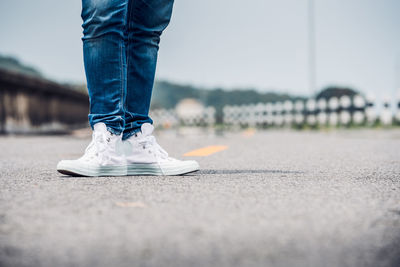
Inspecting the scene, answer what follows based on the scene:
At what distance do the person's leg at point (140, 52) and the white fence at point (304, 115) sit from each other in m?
12.2

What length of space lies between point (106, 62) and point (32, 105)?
29.7 ft

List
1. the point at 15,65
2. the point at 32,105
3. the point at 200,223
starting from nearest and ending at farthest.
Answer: the point at 200,223
the point at 32,105
the point at 15,65

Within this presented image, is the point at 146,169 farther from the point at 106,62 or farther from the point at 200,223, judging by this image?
the point at 200,223

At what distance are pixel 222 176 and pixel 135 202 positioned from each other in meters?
0.72

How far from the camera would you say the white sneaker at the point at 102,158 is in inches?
75.6

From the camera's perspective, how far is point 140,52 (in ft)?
6.77

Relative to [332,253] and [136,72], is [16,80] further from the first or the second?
[332,253]

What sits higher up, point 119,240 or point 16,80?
point 16,80

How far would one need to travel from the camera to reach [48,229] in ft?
3.22

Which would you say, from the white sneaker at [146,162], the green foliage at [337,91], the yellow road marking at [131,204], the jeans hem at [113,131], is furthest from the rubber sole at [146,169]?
the green foliage at [337,91]

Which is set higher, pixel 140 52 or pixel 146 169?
pixel 140 52

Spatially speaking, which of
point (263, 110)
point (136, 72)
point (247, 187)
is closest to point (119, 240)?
point (247, 187)

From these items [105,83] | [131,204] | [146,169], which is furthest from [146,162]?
[131,204]

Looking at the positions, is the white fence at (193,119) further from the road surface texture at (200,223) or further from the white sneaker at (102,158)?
the road surface texture at (200,223)
